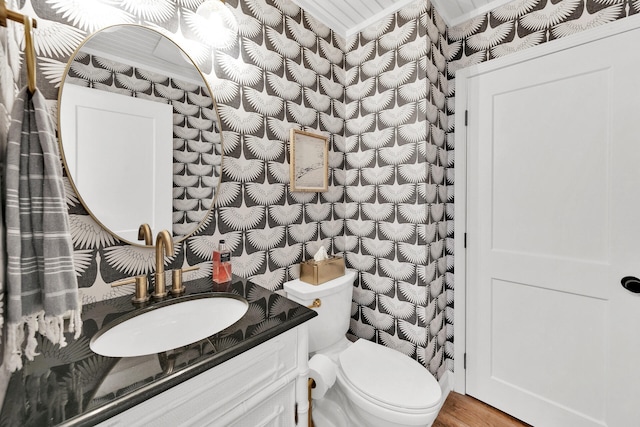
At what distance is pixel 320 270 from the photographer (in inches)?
62.4

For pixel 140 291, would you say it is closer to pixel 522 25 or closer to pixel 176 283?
pixel 176 283

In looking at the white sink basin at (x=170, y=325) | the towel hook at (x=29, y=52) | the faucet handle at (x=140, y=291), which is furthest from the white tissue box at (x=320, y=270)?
the towel hook at (x=29, y=52)

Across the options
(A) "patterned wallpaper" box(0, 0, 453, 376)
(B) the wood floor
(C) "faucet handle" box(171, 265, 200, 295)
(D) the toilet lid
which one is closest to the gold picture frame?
Answer: (A) "patterned wallpaper" box(0, 0, 453, 376)

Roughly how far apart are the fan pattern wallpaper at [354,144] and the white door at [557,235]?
180mm

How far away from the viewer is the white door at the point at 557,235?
4.31 feet

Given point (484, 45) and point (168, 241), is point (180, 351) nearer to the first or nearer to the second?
point (168, 241)

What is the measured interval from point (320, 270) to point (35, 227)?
1242mm

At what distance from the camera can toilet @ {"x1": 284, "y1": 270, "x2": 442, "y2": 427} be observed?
114cm

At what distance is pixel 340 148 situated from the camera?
6.37 feet

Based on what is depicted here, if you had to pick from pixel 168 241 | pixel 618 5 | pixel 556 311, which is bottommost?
pixel 556 311

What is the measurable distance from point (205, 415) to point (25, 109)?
0.77 meters

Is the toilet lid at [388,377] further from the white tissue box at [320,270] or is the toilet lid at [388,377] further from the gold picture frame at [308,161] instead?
the gold picture frame at [308,161]

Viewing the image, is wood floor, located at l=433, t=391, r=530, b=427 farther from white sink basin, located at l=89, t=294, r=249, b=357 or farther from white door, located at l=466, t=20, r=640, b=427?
white sink basin, located at l=89, t=294, r=249, b=357

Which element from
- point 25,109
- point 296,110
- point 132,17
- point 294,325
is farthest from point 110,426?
point 296,110
